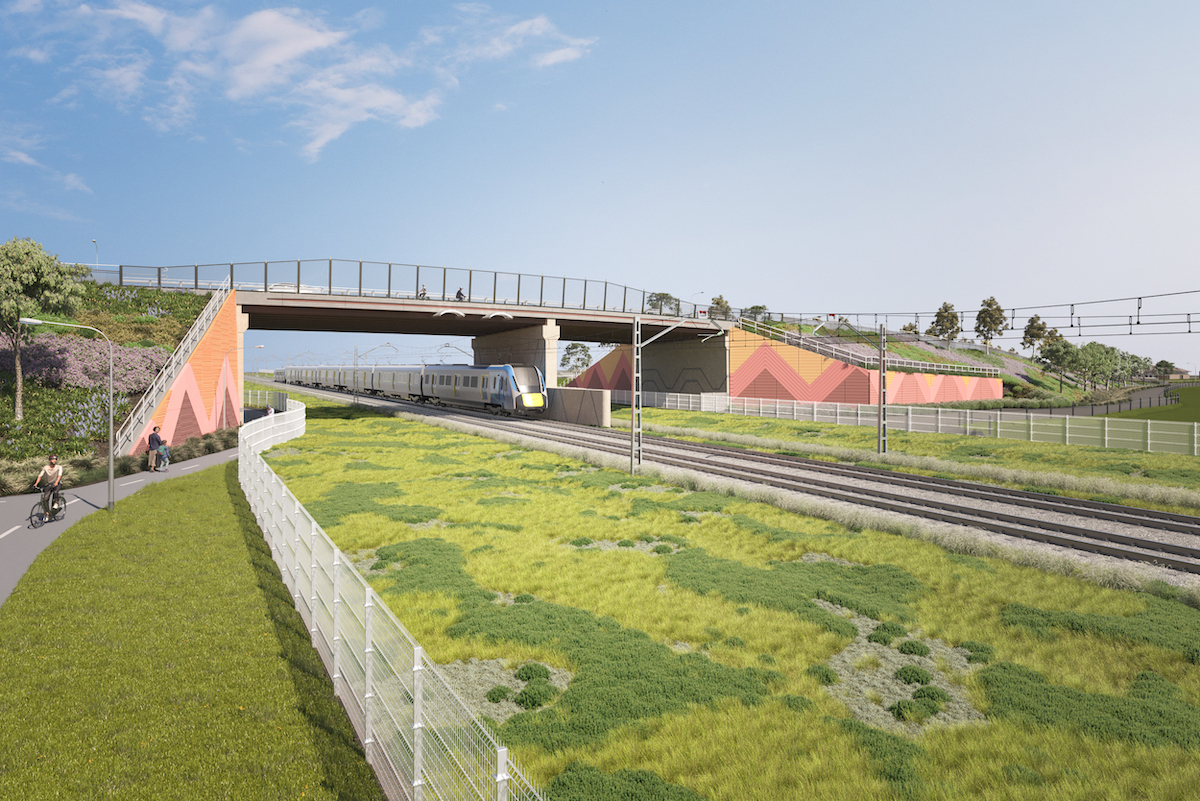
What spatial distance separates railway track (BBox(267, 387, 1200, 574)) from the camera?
15.6 meters

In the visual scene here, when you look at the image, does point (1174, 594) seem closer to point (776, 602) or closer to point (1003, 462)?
point (776, 602)

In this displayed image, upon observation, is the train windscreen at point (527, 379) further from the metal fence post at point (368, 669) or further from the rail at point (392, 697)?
the metal fence post at point (368, 669)

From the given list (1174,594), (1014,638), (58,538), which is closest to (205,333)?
(58,538)

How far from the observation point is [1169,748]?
6.85 m

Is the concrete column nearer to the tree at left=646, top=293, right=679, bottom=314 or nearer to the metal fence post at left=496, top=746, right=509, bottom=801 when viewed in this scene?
the tree at left=646, top=293, right=679, bottom=314

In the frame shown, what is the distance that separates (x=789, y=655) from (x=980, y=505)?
14649mm

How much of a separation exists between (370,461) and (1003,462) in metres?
28.7

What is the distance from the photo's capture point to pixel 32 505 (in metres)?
19.8

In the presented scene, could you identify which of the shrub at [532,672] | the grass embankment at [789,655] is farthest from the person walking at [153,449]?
the shrub at [532,672]

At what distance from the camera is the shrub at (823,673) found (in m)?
8.42

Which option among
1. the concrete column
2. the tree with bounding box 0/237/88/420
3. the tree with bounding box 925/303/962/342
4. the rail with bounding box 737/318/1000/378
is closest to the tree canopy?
the tree with bounding box 925/303/962/342

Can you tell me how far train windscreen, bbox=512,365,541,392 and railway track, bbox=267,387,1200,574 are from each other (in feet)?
47.3

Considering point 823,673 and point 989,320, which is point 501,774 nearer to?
point 823,673

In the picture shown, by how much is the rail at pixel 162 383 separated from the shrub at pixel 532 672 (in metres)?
26.9
